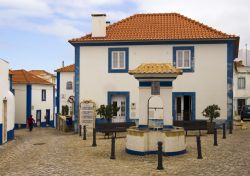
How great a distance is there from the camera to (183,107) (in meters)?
22.0

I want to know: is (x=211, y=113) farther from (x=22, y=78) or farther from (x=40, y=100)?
(x=40, y=100)

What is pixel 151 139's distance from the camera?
13320mm

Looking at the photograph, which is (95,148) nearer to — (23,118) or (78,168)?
(78,168)

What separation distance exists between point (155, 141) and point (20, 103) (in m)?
24.3

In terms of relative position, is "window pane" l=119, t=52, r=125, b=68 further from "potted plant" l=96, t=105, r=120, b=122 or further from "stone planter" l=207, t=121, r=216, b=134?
"stone planter" l=207, t=121, r=216, b=134

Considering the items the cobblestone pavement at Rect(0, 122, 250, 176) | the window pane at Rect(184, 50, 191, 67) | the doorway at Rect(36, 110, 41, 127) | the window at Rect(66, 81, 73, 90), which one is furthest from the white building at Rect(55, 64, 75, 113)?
the cobblestone pavement at Rect(0, 122, 250, 176)

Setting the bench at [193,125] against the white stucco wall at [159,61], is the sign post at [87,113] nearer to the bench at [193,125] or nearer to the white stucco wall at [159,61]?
the white stucco wall at [159,61]

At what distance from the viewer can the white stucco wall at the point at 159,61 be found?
846 inches

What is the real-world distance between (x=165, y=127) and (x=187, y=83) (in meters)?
8.35

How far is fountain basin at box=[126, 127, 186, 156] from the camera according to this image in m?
13.1

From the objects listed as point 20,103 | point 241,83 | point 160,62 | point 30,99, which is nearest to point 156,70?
point 160,62

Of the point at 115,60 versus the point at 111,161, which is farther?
the point at 115,60

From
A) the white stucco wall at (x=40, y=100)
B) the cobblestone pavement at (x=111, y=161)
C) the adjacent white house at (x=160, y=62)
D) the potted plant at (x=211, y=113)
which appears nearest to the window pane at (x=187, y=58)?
the adjacent white house at (x=160, y=62)

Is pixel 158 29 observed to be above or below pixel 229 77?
above
